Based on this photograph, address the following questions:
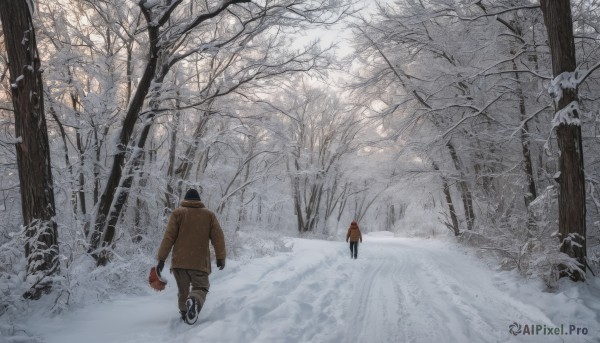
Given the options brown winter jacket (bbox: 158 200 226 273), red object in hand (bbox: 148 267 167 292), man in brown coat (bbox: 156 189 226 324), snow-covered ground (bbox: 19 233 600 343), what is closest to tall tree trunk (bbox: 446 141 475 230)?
snow-covered ground (bbox: 19 233 600 343)

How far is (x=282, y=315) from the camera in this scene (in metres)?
5.34

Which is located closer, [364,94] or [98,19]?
[98,19]

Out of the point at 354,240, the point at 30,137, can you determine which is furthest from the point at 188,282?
the point at 354,240

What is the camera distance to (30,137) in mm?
5004

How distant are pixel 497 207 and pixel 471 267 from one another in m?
2.03

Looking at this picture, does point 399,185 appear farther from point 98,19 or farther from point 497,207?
point 98,19

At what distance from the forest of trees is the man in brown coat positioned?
3.31 feet

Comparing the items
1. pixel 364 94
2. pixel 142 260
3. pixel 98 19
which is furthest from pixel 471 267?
pixel 98 19

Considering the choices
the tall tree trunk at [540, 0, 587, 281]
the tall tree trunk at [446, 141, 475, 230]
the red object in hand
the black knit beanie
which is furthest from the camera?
the tall tree trunk at [446, 141, 475, 230]

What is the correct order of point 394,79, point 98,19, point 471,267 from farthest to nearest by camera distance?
point 394,79 → point 471,267 → point 98,19

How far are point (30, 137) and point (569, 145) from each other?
339 inches

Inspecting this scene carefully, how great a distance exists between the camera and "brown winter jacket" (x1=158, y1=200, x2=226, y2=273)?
4984 mm

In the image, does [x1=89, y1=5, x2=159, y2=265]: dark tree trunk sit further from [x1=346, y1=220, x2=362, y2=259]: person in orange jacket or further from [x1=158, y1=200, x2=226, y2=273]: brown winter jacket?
[x1=346, y1=220, x2=362, y2=259]: person in orange jacket

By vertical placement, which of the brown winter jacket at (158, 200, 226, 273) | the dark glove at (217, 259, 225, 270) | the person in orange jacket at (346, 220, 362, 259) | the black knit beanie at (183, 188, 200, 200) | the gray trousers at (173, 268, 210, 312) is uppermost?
the black knit beanie at (183, 188, 200, 200)
